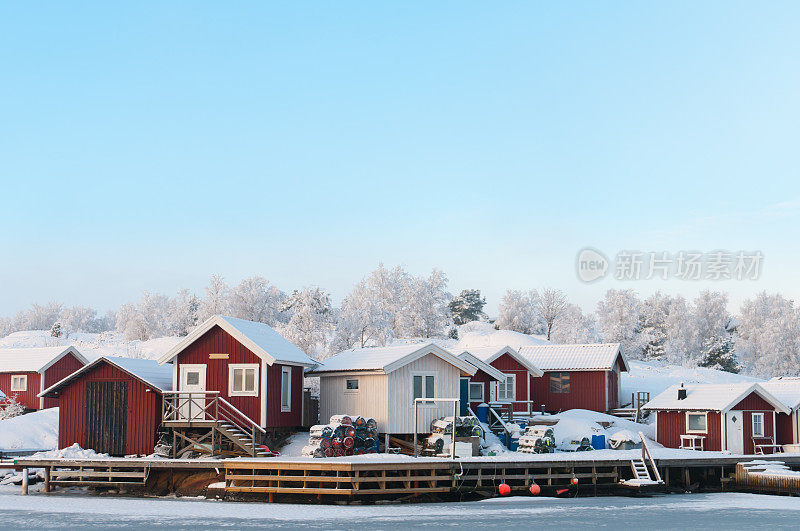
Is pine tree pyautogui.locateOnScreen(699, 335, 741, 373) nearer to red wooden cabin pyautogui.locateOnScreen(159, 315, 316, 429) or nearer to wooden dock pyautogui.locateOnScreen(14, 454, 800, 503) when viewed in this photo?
wooden dock pyautogui.locateOnScreen(14, 454, 800, 503)

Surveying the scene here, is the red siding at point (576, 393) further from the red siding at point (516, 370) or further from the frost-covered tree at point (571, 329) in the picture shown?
the frost-covered tree at point (571, 329)

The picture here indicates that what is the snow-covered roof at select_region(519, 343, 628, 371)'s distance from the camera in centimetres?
4781

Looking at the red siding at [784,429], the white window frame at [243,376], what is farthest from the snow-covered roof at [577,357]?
the white window frame at [243,376]

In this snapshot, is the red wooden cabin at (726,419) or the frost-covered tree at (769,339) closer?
the red wooden cabin at (726,419)

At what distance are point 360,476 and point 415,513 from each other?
2668 mm

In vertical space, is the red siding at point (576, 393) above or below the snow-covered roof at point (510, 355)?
below

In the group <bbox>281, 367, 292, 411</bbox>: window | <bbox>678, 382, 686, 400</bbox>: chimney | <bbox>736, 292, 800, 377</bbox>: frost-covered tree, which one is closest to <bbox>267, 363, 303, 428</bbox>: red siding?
<bbox>281, 367, 292, 411</bbox>: window

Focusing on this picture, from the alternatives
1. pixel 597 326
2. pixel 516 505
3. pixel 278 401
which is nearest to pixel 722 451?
pixel 516 505

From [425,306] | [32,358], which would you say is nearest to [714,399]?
[32,358]

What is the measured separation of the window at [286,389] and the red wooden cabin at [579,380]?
740 inches

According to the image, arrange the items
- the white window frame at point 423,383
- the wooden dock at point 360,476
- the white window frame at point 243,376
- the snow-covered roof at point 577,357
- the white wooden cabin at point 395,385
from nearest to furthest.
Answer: the wooden dock at point 360,476, the white window frame at point 243,376, the white wooden cabin at point 395,385, the white window frame at point 423,383, the snow-covered roof at point 577,357

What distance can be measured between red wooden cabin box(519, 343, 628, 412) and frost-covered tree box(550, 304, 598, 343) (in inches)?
1466

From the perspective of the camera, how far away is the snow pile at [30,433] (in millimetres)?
37656

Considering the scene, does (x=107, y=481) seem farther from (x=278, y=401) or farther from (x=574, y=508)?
(x=574, y=508)
